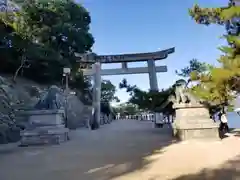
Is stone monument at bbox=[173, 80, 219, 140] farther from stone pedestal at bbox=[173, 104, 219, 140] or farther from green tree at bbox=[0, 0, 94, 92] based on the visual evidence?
green tree at bbox=[0, 0, 94, 92]

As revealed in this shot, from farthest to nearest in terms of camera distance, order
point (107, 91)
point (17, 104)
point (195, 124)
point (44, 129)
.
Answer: point (107, 91)
point (17, 104)
point (44, 129)
point (195, 124)

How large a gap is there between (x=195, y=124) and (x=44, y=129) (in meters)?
5.41

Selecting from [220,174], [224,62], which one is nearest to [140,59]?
[224,62]

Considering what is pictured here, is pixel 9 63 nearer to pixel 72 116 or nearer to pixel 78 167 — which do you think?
pixel 72 116

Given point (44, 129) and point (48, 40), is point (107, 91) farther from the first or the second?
point (44, 129)

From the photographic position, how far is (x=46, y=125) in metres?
10.3

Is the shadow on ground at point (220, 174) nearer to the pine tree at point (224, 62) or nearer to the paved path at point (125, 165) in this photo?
the paved path at point (125, 165)

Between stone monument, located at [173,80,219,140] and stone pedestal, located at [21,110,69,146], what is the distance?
438cm

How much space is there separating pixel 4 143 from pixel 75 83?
Answer: 15811 mm

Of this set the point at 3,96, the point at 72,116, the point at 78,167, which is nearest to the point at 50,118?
the point at 3,96

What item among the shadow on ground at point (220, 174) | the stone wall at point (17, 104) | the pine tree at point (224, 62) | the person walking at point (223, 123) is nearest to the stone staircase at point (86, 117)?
the stone wall at point (17, 104)

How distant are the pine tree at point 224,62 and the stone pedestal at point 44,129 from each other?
5048 mm

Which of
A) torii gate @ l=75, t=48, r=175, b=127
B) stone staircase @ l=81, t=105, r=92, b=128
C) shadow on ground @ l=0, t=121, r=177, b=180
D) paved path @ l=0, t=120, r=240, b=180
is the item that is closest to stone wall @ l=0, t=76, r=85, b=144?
stone staircase @ l=81, t=105, r=92, b=128

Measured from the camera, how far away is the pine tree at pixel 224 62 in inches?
266
